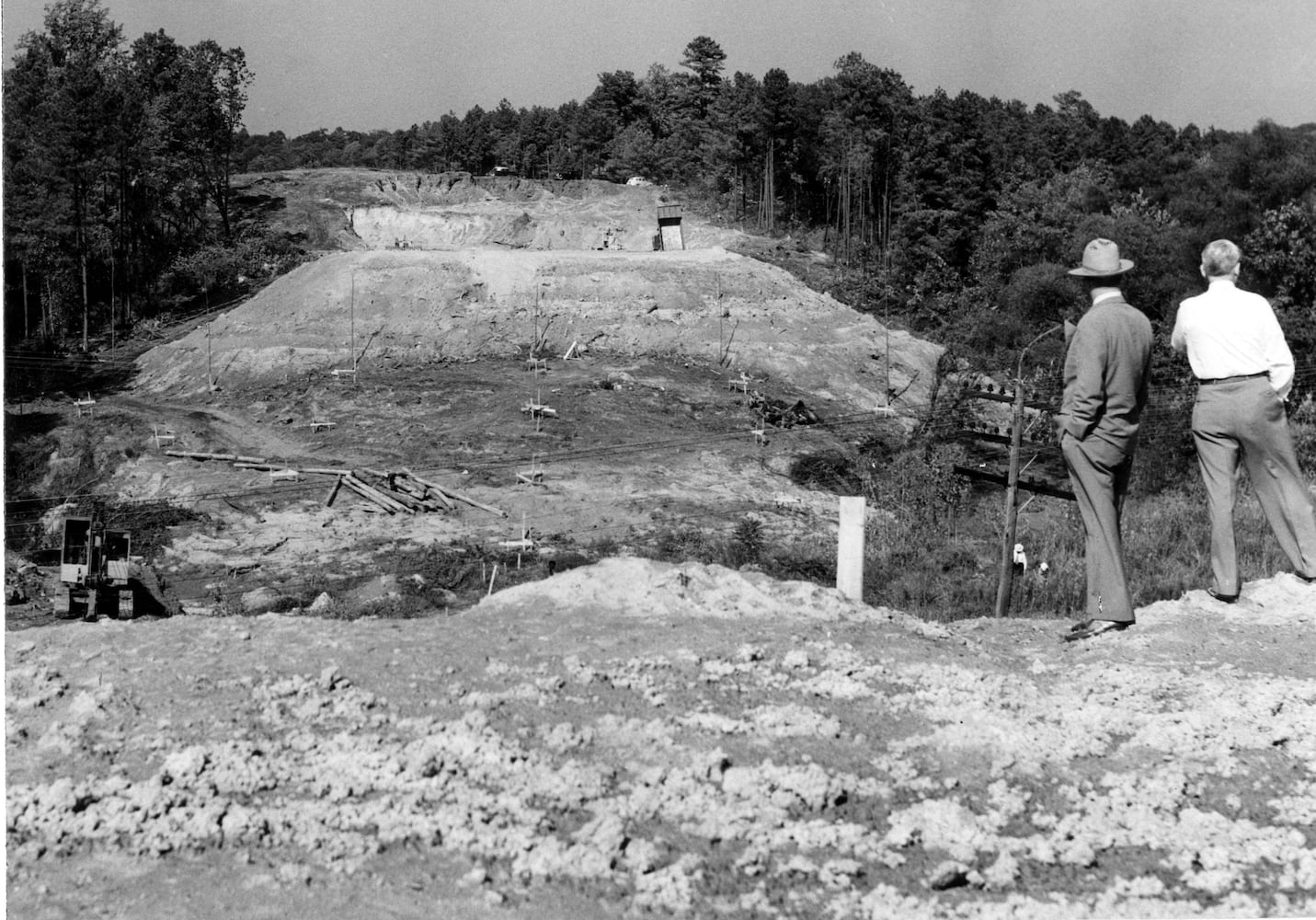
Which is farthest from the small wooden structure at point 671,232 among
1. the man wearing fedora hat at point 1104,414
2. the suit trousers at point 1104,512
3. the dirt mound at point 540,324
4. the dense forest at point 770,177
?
the suit trousers at point 1104,512

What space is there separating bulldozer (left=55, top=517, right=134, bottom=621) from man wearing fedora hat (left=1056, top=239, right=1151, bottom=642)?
7.58 m

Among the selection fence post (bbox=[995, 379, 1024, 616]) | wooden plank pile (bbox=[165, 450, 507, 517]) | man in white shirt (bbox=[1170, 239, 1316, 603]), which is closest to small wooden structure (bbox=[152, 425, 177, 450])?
wooden plank pile (bbox=[165, 450, 507, 517])

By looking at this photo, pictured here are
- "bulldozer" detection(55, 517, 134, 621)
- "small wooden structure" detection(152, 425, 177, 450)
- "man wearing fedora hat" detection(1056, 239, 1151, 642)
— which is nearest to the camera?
"man wearing fedora hat" detection(1056, 239, 1151, 642)

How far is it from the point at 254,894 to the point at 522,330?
2964 cm

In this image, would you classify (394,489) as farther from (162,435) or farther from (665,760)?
(665,760)

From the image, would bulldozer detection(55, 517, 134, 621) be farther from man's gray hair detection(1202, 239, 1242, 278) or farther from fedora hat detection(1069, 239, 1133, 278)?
man's gray hair detection(1202, 239, 1242, 278)

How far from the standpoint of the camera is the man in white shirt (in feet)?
19.8

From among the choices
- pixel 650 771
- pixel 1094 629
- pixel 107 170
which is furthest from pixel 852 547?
pixel 107 170

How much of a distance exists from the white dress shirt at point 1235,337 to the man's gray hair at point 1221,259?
0.12 feet

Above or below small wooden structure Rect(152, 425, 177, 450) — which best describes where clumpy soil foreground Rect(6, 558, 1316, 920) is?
above

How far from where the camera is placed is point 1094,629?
6.04 m

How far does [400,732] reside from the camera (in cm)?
455

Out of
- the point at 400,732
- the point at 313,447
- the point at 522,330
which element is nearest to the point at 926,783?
the point at 400,732

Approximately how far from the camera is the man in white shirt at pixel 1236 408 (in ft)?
19.8
